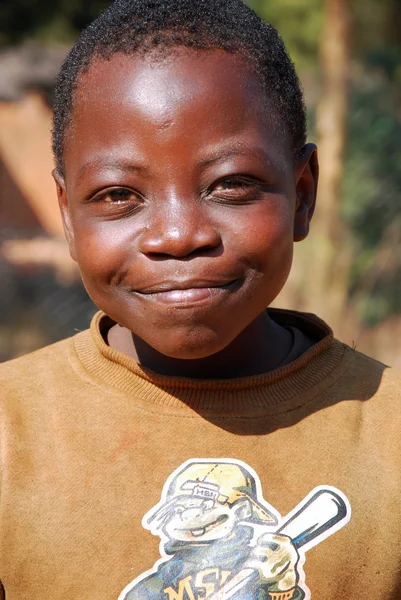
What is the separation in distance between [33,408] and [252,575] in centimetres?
61

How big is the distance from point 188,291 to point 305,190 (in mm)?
517

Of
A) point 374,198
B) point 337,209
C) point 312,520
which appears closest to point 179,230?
point 312,520

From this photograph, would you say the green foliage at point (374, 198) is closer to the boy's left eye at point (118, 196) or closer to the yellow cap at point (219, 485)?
the yellow cap at point (219, 485)

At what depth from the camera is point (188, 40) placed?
1.83 meters

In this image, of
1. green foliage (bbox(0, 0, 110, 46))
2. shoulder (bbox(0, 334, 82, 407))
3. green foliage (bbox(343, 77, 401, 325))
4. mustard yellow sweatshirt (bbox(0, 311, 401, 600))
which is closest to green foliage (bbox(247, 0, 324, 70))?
green foliage (bbox(343, 77, 401, 325))

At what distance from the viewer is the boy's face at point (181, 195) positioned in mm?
1761

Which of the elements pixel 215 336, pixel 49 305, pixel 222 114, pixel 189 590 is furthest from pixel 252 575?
pixel 49 305

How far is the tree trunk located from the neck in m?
5.11

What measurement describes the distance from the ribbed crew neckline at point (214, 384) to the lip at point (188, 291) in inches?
10.6

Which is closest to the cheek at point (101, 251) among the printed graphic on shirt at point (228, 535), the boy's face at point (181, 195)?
the boy's face at point (181, 195)

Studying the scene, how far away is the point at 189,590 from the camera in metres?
1.80

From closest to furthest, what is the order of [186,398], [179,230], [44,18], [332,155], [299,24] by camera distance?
[179,230]
[186,398]
[332,155]
[299,24]
[44,18]

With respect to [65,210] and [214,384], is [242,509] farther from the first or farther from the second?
[65,210]

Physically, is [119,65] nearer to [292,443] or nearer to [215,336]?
[215,336]
